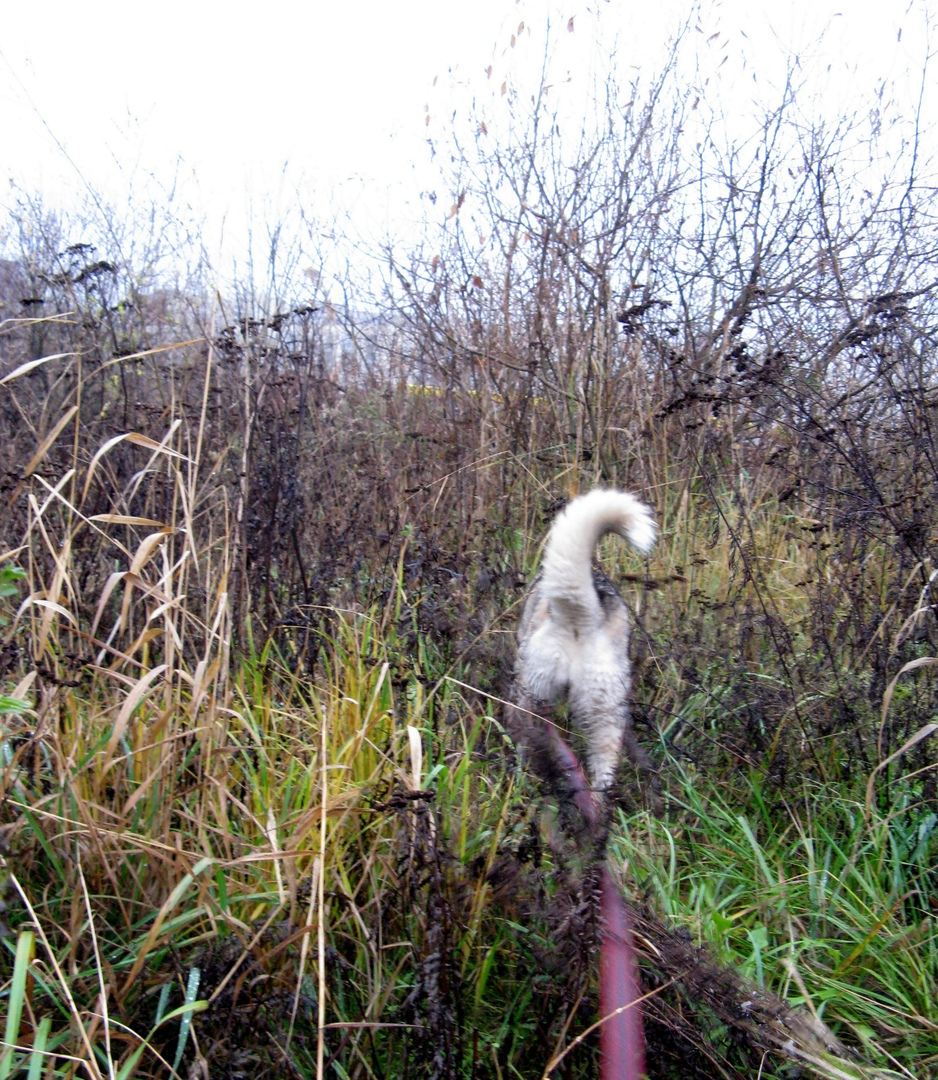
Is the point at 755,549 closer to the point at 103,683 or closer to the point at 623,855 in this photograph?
the point at 623,855

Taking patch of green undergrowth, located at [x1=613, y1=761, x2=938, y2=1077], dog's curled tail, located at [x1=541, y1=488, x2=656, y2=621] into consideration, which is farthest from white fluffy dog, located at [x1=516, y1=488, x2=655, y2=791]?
patch of green undergrowth, located at [x1=613, y1=761, x2=938, y2=1077]

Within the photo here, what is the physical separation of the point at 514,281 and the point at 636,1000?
4.75m

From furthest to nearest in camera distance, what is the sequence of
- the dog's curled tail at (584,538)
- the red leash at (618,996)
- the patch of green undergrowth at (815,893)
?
the dog's curled tail at (584,538) → the patch of green undergrowth at (815,893) → the red leash at (618,996)

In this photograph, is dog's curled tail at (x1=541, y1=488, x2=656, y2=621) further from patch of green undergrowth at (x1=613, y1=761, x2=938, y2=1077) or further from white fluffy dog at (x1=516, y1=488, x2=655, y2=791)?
patch of green undergrowth at (x1=613, y1=761, x2=938, y2=1077)

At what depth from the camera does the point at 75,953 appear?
1645mm

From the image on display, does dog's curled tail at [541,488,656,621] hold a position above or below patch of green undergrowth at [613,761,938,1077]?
above

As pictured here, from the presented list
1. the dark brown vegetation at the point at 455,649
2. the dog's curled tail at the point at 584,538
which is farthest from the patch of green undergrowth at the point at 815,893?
the dog's curled tail at the point at 584,538

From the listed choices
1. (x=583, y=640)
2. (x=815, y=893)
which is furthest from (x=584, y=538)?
(x=815, y=893)

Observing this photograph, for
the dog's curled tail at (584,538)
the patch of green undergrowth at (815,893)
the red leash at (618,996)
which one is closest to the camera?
the red leash at (618,996)

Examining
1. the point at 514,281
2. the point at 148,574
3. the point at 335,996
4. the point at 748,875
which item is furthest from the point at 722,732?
the point at 514,281

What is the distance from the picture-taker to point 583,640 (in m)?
2.90

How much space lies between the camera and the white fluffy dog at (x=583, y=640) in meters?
2.72

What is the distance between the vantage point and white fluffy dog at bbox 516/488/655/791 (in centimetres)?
272

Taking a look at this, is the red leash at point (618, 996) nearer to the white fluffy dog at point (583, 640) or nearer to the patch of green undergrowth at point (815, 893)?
the patch of green undergrowth at point (815, 893)
